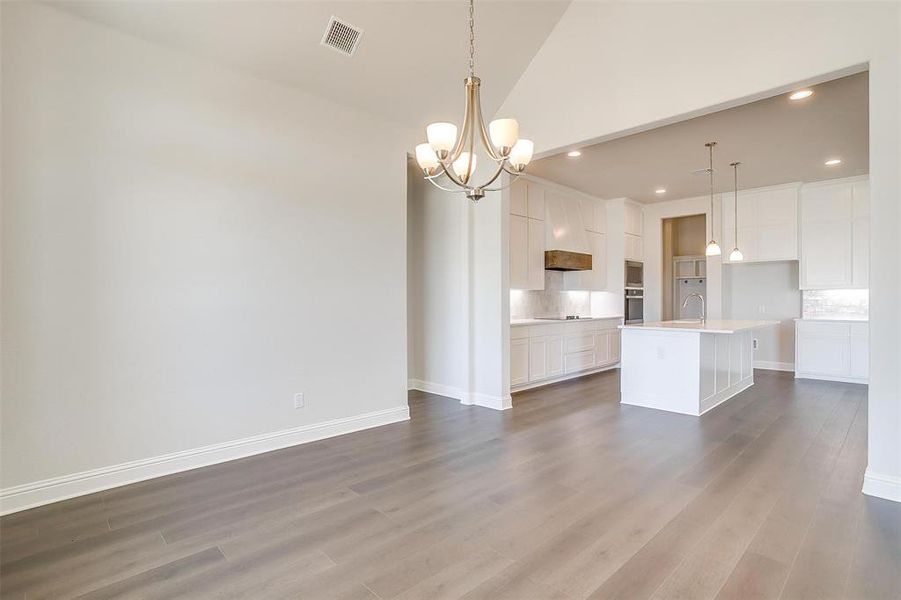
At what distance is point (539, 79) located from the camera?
4492 millimetres

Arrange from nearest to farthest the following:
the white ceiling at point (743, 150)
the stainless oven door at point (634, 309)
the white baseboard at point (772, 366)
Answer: the white ceiling at point (743, 150) → the white baseboard at point (772, 366) → the stainless oven door at point (634, 309)

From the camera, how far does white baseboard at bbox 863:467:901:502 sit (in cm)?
273

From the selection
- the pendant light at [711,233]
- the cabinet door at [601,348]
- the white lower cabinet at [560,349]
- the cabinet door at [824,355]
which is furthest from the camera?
the cabinet door at [601,348]

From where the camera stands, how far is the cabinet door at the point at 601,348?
7.25m

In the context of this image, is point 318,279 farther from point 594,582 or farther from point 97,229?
point 594,582

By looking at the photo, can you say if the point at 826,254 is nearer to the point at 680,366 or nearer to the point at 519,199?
the point at 680,366

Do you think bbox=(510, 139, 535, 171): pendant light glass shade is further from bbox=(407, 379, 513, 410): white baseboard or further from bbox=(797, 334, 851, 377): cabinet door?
bbox=(797, 334, 851, 377): cabinet door

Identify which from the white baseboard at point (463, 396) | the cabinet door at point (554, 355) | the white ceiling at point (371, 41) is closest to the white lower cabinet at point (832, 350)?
the cabinet door at point (554, 355)

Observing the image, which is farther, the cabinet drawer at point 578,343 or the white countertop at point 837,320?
the cabinet drawer at point 578,343

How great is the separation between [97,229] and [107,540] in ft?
6.04

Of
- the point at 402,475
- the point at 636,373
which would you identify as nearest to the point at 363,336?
the point at 402,475

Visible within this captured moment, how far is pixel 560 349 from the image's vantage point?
6.49 meters

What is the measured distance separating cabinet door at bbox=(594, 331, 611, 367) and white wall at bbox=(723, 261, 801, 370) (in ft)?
7.66

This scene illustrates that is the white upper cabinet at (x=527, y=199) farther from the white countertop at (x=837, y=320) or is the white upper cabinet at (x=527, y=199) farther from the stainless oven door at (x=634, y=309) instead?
the white countertop at (x=837, y=320)
